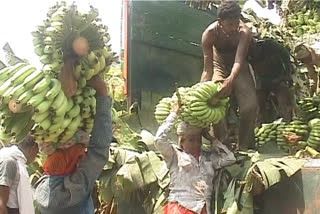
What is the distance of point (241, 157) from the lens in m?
4.05

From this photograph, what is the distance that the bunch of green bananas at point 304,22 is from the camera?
23.7 feet

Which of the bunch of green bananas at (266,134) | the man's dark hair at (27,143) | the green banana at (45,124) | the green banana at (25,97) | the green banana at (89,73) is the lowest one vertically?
the bunch of green bananas at (266,134)

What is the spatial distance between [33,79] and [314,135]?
7.76 ft

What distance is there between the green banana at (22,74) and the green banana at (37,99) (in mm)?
136

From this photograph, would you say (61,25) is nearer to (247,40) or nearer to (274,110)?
(247,40)

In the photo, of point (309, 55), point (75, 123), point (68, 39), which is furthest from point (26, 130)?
point (309, 55)

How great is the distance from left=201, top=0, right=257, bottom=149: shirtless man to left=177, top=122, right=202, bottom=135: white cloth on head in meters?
0.48

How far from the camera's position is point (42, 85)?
2.85 meters

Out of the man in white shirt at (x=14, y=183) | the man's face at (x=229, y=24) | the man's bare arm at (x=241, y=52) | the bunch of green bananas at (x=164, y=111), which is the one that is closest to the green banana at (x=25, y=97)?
the man in white shirt at (x=14, y=183)

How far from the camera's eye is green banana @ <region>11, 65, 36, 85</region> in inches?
114

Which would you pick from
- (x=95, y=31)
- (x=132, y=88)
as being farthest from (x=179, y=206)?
(x=132, y=88)

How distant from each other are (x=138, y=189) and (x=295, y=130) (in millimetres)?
1289

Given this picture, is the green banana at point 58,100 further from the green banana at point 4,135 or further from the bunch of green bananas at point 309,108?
the bunch of green bananas at point 309,108

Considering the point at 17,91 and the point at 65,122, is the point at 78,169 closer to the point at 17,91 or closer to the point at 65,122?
the point at 65,122
